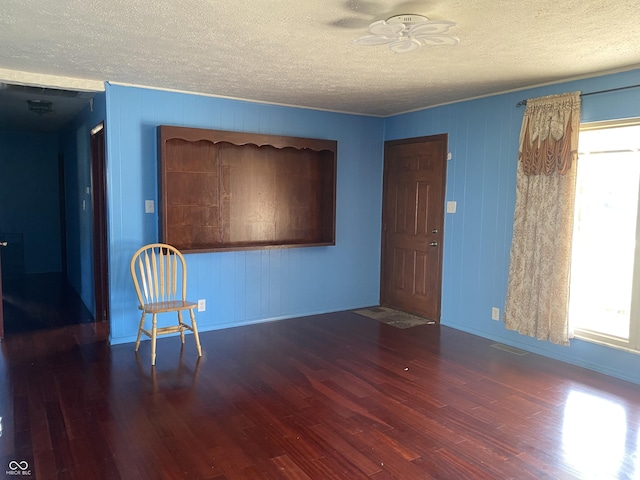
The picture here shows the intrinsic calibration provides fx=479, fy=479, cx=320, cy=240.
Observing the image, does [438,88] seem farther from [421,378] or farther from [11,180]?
[11,180]

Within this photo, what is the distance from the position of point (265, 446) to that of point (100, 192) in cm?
346

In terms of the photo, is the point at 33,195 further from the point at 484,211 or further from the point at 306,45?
the point at 484,211

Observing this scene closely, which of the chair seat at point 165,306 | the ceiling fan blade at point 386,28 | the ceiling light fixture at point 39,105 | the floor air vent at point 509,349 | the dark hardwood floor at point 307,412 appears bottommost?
the dark hardwood floor at point 307,412

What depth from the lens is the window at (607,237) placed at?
3598 mm

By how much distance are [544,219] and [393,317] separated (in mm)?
2035

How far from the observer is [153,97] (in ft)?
14.2

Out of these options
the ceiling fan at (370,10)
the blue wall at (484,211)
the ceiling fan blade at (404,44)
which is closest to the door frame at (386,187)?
the blue wall at (484,211)

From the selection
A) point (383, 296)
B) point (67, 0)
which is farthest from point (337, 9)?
point (383, 296)

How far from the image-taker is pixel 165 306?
3971 millimetres

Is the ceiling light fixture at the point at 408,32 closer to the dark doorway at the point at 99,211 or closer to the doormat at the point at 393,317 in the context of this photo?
the doormat at the point at 393,317

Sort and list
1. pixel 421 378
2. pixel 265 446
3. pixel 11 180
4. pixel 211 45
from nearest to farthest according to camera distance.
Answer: pixel 265 446 < pixel 211 45 < pixel 421 378 < pixel 11 180

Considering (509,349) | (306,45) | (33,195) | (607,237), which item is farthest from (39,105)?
(607,237)

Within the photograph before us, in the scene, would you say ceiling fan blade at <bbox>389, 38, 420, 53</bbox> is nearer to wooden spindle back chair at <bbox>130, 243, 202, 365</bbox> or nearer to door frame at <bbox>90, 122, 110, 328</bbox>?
wooden spindle back chair at <bbox>130, 243, 202, 365</bbox>

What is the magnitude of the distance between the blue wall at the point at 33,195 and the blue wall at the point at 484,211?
6238 mm
